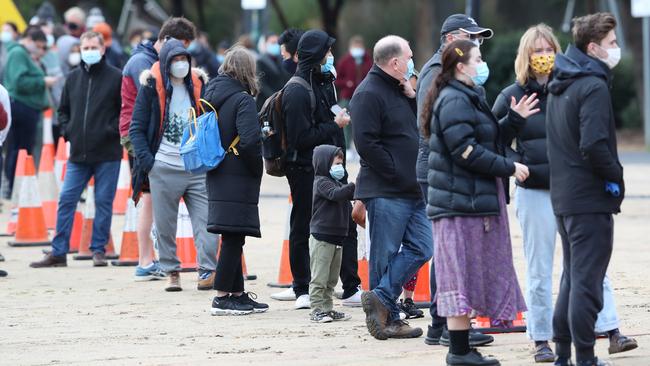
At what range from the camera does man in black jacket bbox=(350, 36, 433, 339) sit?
945cm

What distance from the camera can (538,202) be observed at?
8.51 meters

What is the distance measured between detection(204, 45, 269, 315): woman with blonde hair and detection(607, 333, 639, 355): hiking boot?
3.05 metres

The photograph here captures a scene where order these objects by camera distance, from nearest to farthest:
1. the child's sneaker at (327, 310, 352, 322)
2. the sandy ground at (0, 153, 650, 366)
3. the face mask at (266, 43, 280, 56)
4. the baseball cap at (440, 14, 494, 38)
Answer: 1. the sandy ground at (0, 153, 650, 366)
2. the baseball cap at (440, 14, 494, 38)
3. the child's sneaker at (327, 310, 352, 322)
4. the face mask at (266, 43, 280, 56)

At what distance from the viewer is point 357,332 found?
32.1 feet

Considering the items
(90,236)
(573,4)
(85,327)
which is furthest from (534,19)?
(85,327)

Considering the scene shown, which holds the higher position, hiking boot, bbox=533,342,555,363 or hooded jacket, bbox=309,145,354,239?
hooded jacket, bbox=309,145,354,239

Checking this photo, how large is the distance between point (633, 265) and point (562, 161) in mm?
5556

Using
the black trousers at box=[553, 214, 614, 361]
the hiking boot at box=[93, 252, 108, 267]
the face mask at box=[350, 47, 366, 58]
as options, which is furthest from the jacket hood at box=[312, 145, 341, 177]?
the face mask at box=[350, 47, 366, 58]

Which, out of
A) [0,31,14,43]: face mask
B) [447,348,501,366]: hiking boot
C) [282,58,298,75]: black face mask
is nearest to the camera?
[447,348,501,366]: hiking boot

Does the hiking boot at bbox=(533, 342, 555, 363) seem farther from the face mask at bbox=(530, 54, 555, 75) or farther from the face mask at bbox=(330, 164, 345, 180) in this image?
the face mask at bbox=(330, 164, 345, 180)

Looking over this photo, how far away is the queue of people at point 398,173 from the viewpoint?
786 cm

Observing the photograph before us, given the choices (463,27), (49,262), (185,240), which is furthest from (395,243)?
(49,262)

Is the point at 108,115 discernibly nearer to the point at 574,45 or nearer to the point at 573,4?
the point at 574,45

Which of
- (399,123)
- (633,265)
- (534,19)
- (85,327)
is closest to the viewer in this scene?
(399,123)
